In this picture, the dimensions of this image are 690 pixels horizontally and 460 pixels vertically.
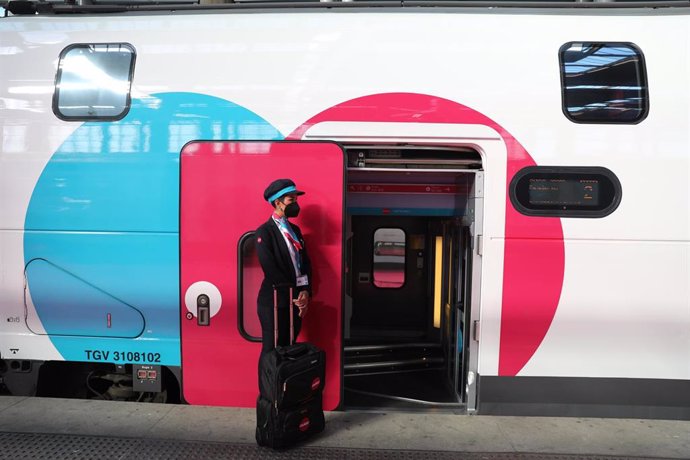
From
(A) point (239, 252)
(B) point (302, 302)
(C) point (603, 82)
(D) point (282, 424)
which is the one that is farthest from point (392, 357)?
(C) point (603, 82)

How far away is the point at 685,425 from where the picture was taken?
3.24 metres

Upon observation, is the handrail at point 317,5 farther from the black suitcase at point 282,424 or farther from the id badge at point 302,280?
the black suitcase at point 282,424

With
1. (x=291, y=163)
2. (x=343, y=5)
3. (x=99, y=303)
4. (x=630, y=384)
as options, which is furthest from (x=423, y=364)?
(x=343, y=5)

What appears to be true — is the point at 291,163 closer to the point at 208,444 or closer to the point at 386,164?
the point at 386,164

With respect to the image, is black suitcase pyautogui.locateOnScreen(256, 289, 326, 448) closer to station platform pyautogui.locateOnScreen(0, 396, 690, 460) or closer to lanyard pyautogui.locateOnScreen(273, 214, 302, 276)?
station platform pyautogui.locateOnScreen(0, 396, 690, 460)

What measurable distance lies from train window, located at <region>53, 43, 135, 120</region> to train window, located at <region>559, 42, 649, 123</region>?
3114 millimetres

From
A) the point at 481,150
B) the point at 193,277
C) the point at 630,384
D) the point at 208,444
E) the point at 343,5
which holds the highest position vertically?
the point at 343,5

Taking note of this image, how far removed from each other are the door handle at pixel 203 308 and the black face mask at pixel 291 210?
0.88m

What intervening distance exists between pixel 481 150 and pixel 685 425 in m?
2.38

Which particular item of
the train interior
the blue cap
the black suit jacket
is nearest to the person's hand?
the black suit jacket

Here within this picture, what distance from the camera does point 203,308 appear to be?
3.39 m

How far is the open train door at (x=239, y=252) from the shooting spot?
3346mm

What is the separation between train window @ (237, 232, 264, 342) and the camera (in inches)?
134

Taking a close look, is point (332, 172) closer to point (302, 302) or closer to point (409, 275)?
point (302, 302)
